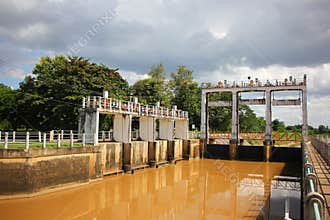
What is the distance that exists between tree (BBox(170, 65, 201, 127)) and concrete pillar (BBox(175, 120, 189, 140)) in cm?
1124

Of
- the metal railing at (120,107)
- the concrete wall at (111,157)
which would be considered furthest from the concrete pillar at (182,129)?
the concrete wall at (111,157)

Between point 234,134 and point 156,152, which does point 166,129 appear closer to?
point 156,152

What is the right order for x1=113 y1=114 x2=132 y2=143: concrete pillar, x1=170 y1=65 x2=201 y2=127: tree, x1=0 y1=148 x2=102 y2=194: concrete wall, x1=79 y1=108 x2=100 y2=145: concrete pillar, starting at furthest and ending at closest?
x1=170 y1=65 x2=201 y2=127: tree → x1=113 y1=114 x2=132 y2=143: concrete pillar → x1=79 y1=108 x2=100 y2=145: concrete pillar → x1=0 y1=148 x2=102 y2=194: concrete wall

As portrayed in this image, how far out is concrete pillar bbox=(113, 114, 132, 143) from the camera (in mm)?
21750

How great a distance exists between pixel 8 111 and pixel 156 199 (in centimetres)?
1913

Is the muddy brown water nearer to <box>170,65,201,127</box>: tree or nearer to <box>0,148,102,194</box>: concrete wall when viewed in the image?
<box>0,148,102,194</box>: concrete wall

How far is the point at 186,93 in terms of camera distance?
44812 millimetres

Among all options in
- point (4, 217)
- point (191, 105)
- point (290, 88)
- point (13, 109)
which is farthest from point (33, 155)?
point (191, 105)

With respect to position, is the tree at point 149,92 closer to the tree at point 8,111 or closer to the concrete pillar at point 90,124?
the tree at point 8,111

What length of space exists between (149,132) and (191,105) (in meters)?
19.6

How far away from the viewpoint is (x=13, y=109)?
2761 centimetres

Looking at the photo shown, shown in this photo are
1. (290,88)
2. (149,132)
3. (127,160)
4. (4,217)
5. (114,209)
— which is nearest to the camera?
(4,217)

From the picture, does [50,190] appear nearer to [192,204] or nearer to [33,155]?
[33,155]

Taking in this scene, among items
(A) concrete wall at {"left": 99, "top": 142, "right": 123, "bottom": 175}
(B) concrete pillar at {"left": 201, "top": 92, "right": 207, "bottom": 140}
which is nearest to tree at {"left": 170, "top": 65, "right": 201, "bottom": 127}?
(B) concrete pillar at {"left": 201, "top": 92, "right": 207, "bottom": 140}
